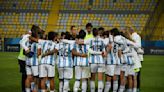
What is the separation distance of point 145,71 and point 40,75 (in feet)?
34.4

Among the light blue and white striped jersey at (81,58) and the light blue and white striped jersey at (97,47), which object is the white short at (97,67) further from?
the light blue and white striped jersey at (81,58)

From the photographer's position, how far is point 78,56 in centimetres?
1177

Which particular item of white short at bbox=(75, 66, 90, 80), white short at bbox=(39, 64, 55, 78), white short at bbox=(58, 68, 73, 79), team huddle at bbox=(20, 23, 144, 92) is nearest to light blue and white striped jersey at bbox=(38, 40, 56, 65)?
team huddle at bbox=(20, 23, 144, 92)

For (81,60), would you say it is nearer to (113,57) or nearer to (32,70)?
(113,57)

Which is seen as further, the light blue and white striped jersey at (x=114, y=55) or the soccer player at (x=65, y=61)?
the light blue and white striped jersey at (x=114, y=55)

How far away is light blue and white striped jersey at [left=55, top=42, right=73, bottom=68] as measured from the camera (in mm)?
11539

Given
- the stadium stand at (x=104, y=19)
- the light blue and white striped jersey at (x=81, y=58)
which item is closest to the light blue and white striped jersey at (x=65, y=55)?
the light blue and white striped jersey at (x=81, y=58)

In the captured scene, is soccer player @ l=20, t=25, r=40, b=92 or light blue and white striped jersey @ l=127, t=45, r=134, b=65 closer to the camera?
soccer player @ l=20, t=25, r=40, b=92

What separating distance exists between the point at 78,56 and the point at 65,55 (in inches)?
14.6

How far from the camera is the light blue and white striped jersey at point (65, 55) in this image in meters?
11.5

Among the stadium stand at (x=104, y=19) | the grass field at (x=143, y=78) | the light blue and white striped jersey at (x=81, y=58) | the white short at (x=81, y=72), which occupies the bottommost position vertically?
the grass field at (x=143, y=78)

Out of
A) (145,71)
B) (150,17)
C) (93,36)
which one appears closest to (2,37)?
(150,17)

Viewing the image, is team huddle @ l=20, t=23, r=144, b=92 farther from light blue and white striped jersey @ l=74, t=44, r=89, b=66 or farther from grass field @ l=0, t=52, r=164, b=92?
grass field @ l=0, t=52, r=164, b=92

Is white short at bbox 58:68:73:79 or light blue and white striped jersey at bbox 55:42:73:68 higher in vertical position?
light blue and white striped jersey at bbox 55:42:73:68
